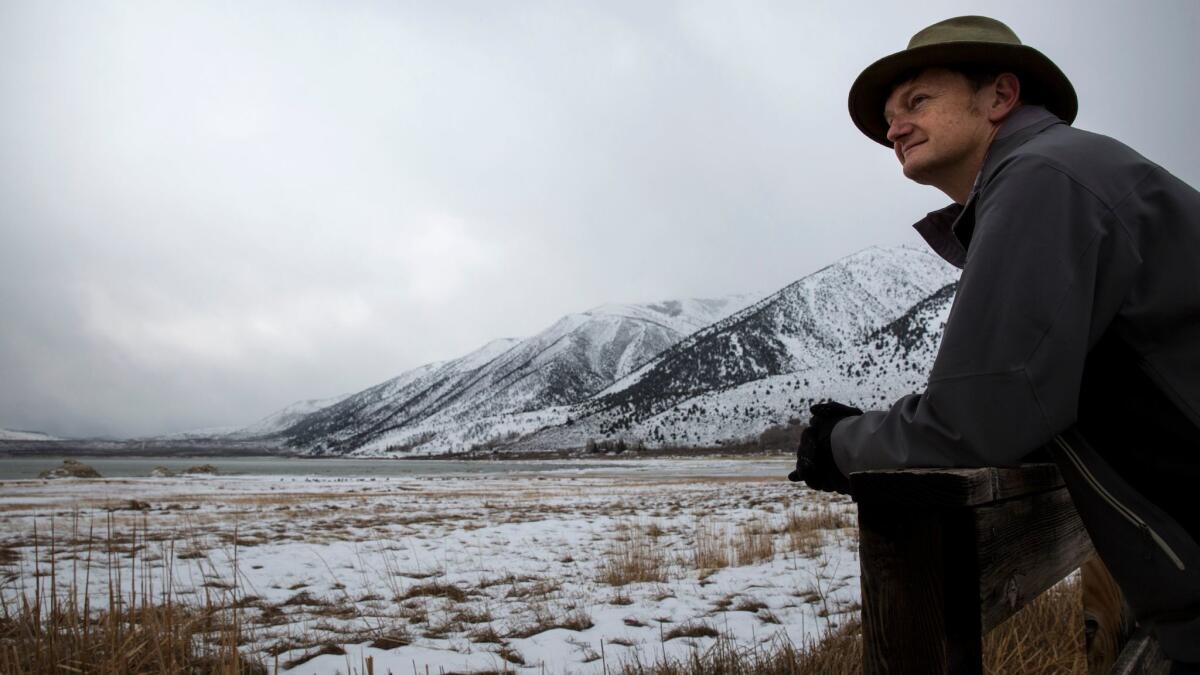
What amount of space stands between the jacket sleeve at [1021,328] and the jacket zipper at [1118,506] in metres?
0.11

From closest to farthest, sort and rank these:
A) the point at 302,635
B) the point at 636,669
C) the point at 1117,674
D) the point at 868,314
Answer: the point at 1117,674 < the point at 636,669 < the point at 302,635 < the point at 868,314

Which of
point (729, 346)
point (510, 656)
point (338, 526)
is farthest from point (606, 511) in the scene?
point (729, 346)

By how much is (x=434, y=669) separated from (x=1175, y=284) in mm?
3555

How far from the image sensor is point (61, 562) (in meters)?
6.94

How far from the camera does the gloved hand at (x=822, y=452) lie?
1431 millimetres

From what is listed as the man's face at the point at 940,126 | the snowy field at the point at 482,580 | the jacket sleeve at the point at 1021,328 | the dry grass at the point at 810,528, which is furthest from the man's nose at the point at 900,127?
the dry grass at the point at 810,528

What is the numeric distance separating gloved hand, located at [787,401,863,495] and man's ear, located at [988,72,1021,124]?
1006 mm

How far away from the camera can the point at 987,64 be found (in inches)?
71.6

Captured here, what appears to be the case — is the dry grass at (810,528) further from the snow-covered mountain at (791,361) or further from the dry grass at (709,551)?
the snow-covered mountain at (791,361)

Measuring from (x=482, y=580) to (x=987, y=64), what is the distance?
5734 mm

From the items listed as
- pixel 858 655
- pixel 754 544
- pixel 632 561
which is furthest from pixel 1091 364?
pixel 754 544

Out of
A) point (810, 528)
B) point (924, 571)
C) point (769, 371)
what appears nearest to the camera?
point (924, 571)

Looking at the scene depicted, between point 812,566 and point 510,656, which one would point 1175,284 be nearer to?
point 510,656

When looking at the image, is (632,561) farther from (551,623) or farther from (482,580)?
(551,623)
